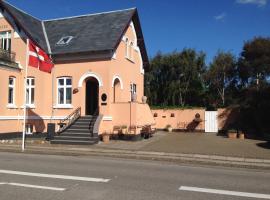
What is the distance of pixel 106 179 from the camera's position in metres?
9.17

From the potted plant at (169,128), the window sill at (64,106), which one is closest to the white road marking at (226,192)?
the window sill at (64,106)

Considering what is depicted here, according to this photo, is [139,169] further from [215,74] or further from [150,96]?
[150,96]

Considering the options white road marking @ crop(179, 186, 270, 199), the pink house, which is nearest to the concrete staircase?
the pink house

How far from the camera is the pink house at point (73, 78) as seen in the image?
21.7 meters

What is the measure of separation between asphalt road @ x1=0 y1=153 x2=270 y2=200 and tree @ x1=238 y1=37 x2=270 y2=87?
26.9 meters

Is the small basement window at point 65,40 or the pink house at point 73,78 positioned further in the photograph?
the small basement window at point 65,40

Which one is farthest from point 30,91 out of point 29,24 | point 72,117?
point 29,24

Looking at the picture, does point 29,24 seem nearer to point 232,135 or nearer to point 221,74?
point 232,135

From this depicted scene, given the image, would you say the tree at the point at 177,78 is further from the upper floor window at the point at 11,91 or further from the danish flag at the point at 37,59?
the danish flag at the point at 37,59

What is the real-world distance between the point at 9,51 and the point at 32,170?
15.2 metres

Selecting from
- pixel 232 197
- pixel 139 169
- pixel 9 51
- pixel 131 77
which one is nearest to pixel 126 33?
pixel 131 77

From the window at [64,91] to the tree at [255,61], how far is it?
2074 cm

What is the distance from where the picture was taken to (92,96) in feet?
79.7

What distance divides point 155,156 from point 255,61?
25906 millimetres
